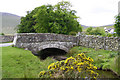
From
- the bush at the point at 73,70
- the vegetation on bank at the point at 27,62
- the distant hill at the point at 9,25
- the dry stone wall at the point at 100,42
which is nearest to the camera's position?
the bush at the point at 73,70

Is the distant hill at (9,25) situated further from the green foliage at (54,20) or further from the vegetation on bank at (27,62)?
the vegetation on bank at (27,62)

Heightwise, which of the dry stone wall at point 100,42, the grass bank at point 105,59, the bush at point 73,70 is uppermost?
the dry stone wall at point 100,42

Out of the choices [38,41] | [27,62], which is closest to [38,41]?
[38,41]

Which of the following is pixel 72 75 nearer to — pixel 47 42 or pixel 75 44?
pixel 47 42

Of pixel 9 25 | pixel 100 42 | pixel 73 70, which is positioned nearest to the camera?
pixel 73 70

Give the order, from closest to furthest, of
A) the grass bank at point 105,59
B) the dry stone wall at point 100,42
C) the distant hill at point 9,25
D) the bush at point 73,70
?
the bush at point 73,70, the grass bank at point 105,59, the dry stone wall at point 100,42, the distant hill at point 9,25

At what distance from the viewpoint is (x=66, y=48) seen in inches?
585

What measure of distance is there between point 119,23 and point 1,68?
11.6m

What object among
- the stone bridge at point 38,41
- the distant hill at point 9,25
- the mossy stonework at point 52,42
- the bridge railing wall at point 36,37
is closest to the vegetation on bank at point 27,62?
the mossy stonework at point 52,42

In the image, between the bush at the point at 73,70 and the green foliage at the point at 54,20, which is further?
the green foliage at the point at 54,20

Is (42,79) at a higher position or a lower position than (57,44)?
lower

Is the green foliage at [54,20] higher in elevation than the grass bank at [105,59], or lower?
higher

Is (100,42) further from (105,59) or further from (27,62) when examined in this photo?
(27,62)

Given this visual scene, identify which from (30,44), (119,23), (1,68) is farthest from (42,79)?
(119,23)
